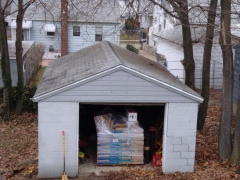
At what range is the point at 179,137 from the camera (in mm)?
9656

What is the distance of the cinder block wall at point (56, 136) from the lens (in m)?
9.23

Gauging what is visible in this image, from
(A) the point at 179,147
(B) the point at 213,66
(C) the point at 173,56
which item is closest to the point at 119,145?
(A) the point at 179,147

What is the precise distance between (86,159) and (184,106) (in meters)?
3.30

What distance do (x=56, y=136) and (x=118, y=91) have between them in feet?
6.29

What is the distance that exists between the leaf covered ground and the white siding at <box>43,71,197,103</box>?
194 cm

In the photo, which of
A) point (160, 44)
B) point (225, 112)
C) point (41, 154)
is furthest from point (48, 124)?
point (160, 44)

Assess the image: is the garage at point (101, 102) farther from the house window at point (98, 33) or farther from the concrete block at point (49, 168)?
the house window at point (98, 33)

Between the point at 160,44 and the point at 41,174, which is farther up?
the point at 160,44

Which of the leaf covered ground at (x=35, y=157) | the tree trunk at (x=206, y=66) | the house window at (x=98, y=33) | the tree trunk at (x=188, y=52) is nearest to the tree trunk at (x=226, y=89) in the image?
the leaf covered ground at (x=35, y=157)

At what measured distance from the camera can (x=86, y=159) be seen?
1076 cm

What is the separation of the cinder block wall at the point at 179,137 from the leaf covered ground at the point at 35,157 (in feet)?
0.86

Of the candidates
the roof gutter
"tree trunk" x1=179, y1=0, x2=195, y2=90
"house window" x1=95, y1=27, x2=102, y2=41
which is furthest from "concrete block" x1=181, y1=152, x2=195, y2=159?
"house window" x1=95, y1=27, x2=102, y2=41

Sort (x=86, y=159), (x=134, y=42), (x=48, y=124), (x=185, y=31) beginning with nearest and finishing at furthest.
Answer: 1. (x=48, y=124)
2. (x=86, y=159)
3. (x=185, y=31)
4. (x=134, y=42)

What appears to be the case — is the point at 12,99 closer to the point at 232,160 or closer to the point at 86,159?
the point at 86,159
